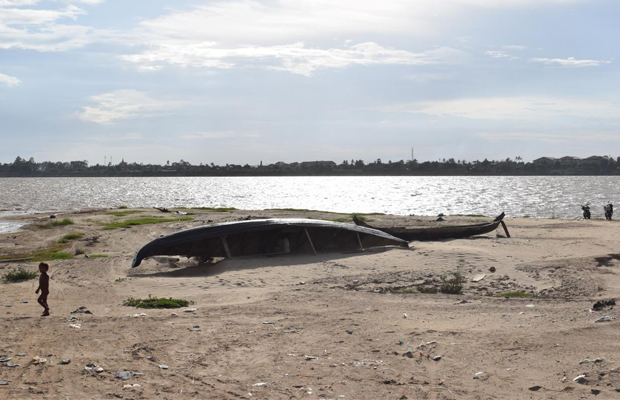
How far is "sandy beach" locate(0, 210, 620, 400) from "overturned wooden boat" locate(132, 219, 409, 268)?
0.62 metres

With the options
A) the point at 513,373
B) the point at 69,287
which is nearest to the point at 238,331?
the point at 513,373

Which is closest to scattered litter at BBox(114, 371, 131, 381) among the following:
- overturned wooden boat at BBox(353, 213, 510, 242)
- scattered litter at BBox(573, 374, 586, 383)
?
scattered litter at BBox(573, 374, 586, 383)

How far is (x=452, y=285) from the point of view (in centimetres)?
1319

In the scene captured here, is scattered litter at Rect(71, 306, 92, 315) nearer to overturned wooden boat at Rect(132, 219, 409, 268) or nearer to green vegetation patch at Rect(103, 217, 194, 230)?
overturned wooden boat at Rect(132, 219, 409, 268)

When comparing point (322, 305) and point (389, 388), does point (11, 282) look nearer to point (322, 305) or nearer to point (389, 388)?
point (322, 305)

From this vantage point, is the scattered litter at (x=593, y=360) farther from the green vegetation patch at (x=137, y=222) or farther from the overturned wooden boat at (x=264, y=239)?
the green vegetation patch at (x=137, y=222)

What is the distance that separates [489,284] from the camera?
46.0 ft

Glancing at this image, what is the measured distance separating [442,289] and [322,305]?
3096mm

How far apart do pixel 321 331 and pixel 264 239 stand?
9.11m

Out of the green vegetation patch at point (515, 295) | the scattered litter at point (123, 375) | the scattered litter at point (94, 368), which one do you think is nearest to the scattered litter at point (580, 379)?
the scattered litter at point (123, 375)

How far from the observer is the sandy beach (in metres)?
7.04

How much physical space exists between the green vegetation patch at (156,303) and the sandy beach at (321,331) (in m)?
0.29

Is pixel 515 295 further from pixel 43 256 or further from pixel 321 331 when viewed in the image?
pixel 43 256

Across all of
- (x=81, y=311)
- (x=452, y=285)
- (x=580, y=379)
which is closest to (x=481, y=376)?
(x=580, y=379)
